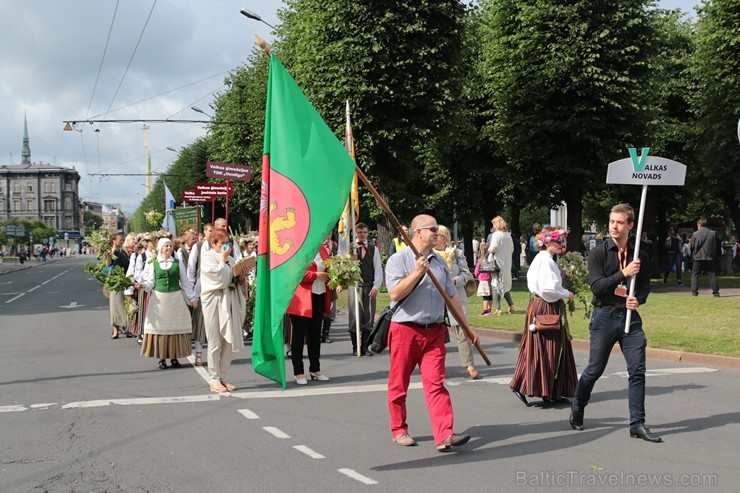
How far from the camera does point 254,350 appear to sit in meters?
6.29

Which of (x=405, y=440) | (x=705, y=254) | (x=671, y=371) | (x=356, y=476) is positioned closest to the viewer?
(x=356, y=476)

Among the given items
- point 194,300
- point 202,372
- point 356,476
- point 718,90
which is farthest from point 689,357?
point 718,90

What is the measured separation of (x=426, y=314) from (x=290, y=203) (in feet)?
4.56

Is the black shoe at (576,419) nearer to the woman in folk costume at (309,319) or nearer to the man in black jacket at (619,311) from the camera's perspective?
the man in black jacket at (619,311)

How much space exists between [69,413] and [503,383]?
484 centimetres

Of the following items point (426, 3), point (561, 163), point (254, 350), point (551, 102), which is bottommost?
point (254, 350)

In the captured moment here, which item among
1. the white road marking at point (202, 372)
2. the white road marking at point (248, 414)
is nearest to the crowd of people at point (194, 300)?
the white road marking at point (202, 372)

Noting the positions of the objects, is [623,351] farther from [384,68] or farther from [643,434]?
[384,68]

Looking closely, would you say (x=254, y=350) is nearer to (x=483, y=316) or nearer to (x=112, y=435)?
(x=112, y=435)

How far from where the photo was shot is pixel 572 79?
77.6 feet

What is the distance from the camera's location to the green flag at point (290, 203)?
6270 millimetres

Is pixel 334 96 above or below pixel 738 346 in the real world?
above

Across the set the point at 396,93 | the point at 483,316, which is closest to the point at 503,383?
the point at 483,316

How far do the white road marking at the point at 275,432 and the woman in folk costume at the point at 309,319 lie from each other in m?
2.41
